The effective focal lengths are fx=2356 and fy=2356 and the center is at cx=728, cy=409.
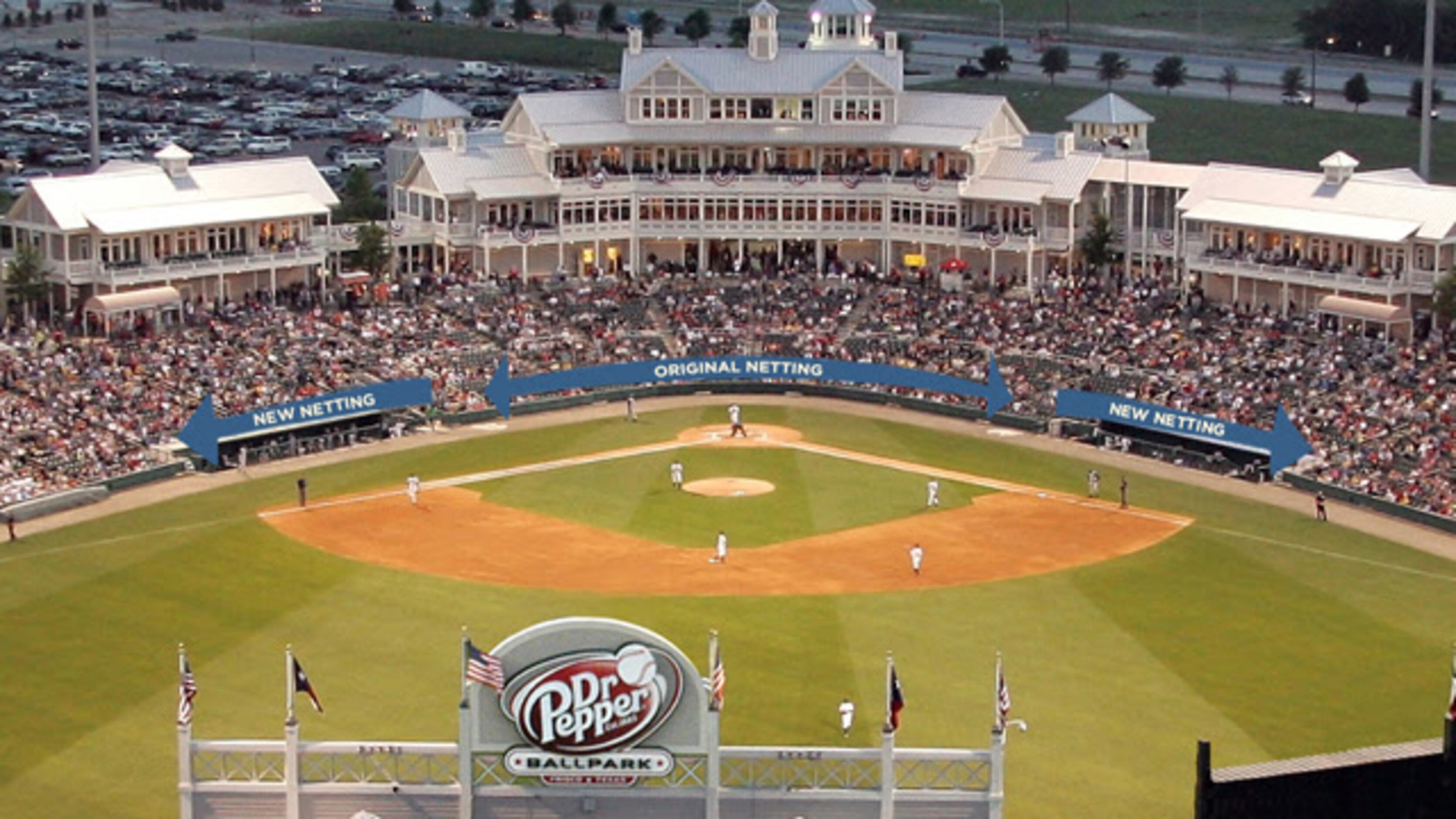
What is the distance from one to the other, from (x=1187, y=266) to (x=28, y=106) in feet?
348

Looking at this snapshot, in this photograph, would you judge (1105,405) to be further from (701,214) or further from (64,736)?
(64,736)

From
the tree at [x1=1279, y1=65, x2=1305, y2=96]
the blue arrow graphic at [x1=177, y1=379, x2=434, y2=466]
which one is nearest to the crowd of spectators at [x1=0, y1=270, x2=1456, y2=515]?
the blue arrow graphic at [x1=177, y1=379, x2=434, y2=466]

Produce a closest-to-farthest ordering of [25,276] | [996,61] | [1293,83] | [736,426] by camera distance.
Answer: [736,426] → [25,276] → [1293,83] → [996,61]

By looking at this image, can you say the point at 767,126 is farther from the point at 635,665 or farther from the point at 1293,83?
the point at 635,665

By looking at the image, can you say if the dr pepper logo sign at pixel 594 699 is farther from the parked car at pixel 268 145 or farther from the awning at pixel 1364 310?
the parked car at pixel 268 145

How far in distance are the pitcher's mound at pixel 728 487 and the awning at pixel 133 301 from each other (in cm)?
2832

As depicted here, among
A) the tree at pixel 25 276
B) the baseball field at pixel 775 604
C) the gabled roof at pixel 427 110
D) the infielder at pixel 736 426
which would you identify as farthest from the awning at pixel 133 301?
the infielder at pixel 736 426

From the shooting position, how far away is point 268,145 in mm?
167875

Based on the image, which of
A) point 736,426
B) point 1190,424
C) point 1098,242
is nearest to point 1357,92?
point 1098,242

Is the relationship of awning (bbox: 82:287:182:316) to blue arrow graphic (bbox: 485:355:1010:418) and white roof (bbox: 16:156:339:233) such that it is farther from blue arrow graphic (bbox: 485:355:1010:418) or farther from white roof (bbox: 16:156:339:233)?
blue arrow graphic (bbox: 485:355:1010:418)

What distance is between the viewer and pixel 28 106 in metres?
185

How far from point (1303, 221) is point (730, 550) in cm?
3913

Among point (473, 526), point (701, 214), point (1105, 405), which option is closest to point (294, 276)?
point (701, 214)

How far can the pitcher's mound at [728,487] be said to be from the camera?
3669 inches
